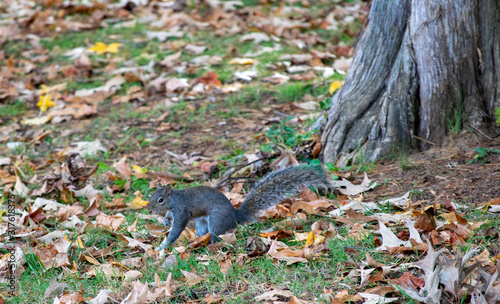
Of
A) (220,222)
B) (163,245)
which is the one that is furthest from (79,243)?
(220,222)

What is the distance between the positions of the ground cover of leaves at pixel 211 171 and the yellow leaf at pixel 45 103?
0.02 metres

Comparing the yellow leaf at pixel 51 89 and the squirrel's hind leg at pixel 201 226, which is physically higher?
the squirrel's hind leg at pixel 201 226

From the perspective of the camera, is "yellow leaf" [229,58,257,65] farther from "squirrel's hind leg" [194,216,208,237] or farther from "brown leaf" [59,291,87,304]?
"brown leaf" [59,291,87,304]

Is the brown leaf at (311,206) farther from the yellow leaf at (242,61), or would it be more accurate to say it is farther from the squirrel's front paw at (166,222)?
the yellow leaf at (242,61)

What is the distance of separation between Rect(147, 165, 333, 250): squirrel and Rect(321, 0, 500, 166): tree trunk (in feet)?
2.08

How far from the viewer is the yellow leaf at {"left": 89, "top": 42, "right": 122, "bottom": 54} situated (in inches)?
279

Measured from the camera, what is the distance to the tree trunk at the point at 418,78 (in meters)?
3.49

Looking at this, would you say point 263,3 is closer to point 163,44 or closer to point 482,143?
point 163,44

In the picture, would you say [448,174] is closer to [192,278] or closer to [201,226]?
[201,226]

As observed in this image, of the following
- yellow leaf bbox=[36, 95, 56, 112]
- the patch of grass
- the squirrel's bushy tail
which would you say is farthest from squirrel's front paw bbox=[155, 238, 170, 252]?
the patch of grass

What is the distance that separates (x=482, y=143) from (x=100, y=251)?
2632 mm

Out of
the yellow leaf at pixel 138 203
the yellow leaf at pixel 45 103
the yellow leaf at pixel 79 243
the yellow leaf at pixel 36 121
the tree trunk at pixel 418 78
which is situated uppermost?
the tree trunk at pixel 418 78

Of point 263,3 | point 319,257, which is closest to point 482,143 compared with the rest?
point 319,257

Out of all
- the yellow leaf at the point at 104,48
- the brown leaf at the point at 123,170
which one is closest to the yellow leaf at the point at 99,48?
the yellow leaf at the point at 104,48
